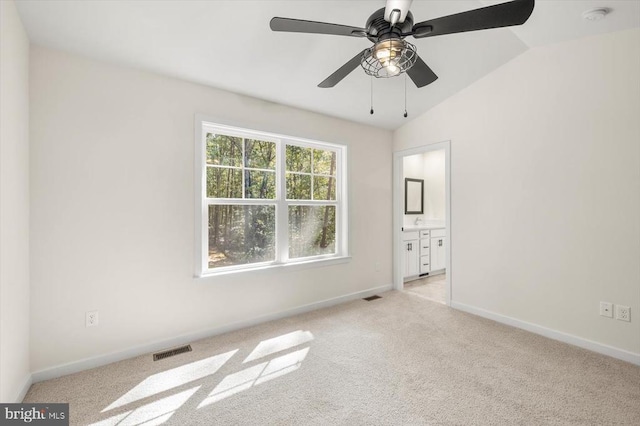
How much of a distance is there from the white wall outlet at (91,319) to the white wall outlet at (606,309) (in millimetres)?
4167

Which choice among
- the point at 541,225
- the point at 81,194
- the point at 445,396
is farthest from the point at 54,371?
the point at 541,225

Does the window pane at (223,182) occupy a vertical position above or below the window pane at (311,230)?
above

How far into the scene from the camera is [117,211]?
241 centimetres

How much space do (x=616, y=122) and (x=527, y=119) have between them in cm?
67

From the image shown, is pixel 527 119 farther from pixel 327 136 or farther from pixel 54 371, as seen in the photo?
pixel 54 371

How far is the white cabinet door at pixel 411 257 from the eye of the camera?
4.70 m

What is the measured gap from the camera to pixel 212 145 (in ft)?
9.79

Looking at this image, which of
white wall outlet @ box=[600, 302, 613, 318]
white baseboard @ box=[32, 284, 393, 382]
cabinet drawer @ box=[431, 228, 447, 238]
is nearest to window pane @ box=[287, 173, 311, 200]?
white baseboard @ box=[32, 284, 393, 382]

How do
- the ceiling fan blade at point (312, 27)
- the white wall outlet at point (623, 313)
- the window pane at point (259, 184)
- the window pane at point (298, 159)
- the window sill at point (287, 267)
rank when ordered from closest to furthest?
the ceiling fan blade at point (312, 27)
the white wall outlet at point (623, 313)
the window sill at point (287, 267)
the window pane at point (259, 184)
the window pane at point (298, 159)

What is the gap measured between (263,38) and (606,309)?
362 cm

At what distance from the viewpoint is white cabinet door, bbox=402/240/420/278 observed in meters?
4.70

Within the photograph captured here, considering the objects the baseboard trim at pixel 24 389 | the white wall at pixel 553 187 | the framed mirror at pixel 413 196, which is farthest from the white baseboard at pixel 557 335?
the baseboard trim at pixel 24 389

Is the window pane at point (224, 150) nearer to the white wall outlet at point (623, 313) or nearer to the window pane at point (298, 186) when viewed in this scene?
the window pane at point (298, 186)
